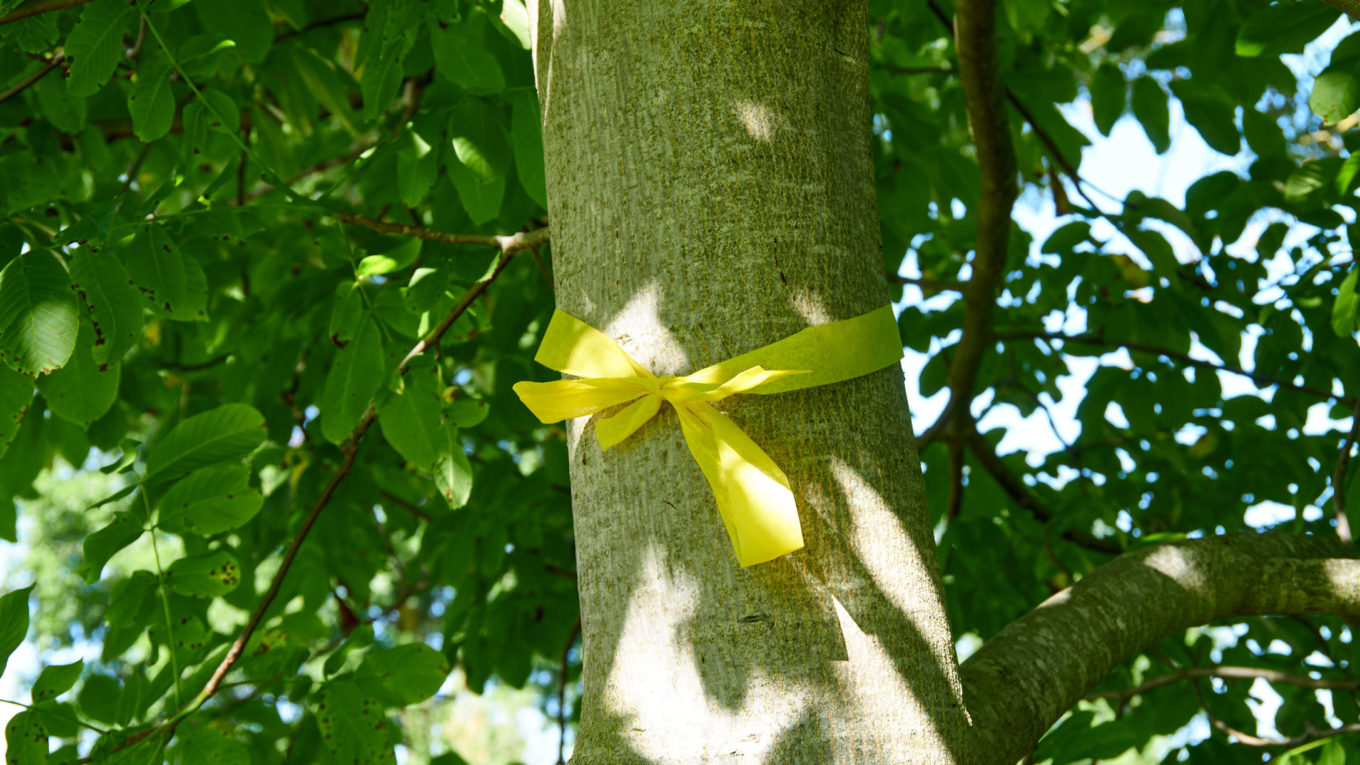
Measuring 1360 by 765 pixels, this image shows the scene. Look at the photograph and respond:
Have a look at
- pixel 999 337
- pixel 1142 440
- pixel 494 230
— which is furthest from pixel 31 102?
pixel 1142 440

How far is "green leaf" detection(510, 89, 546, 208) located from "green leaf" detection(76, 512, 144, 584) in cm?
89

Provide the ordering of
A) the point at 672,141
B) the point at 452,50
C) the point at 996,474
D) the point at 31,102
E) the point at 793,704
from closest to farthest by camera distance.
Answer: the point at 793,704, the point at 672,141, the point at 452,50, the point at 31,102, the point at 996,474

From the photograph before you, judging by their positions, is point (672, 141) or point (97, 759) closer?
point (672, 141)

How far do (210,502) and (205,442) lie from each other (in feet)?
0.34

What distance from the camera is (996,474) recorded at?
2.87m

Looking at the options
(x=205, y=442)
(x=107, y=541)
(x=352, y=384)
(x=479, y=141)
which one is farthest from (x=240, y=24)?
(x=107, y=541)

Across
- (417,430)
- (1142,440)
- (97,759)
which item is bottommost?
(97,759)

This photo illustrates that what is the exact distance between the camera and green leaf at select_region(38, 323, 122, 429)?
1562 millimetres

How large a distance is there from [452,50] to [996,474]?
76.6 inches

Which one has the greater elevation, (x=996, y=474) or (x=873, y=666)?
(x=996, y=474)

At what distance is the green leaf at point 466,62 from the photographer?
5.74 ft

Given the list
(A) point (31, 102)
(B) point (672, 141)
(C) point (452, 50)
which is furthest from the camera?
(A) point (31, 102)

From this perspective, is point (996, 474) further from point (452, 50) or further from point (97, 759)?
point (97, 759)

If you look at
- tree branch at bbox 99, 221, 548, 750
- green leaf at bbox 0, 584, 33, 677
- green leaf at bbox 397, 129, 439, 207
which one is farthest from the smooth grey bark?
green leaf at bbox 0, 584, 33, 677
